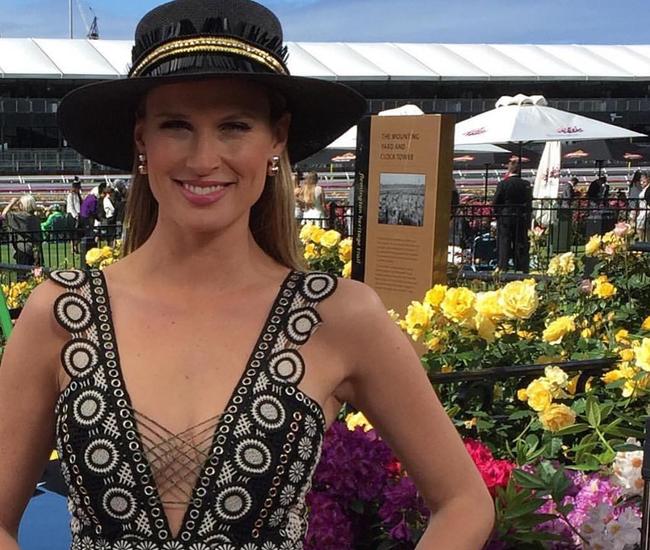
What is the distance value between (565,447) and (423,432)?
1.42 metres

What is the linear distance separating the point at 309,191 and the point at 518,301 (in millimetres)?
9403

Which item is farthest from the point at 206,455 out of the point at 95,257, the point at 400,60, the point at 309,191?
the point at 400,60

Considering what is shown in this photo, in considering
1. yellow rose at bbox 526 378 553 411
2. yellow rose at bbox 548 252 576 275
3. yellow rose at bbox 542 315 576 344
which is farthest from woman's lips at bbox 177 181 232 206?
yellow rose at bbox 548 252 576 275

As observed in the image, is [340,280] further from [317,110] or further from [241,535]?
[241,535]

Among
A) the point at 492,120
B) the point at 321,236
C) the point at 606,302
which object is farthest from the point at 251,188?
the point at 492,120

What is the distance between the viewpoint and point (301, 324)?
138cm

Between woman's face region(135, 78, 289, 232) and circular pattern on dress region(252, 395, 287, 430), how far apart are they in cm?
27

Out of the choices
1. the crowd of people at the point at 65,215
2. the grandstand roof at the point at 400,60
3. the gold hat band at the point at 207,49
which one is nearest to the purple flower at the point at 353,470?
the gold hat band at the point at 207,49

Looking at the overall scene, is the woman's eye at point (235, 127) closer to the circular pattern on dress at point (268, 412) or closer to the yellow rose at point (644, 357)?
the circular pattern on dress at point (268, 412)

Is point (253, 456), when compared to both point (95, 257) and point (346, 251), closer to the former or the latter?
point (346, 251)

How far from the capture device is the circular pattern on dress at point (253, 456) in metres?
1.30

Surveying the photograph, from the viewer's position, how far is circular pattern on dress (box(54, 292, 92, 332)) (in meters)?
1.36

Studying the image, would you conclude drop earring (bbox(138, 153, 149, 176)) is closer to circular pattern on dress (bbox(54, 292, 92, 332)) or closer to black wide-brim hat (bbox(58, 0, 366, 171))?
black wide-brim hat (bbox(58, 0, 366, 171))

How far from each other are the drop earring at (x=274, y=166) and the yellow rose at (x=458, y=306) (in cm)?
181
